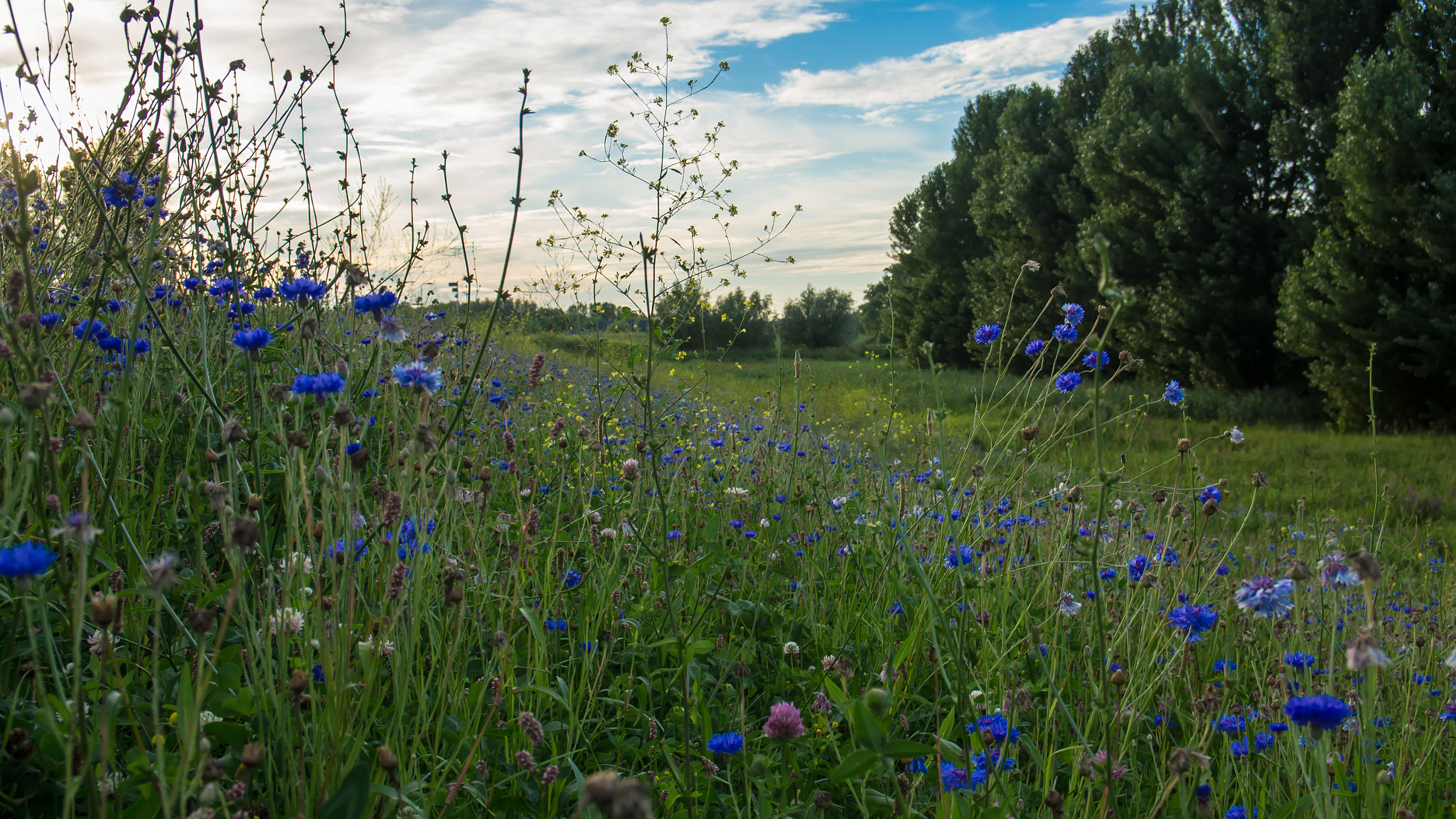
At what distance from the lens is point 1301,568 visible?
1.20 metres

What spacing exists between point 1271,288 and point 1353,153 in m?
3.99

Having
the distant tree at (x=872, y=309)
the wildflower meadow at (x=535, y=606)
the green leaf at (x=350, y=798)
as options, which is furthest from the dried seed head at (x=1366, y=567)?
the distant tree at (x=872, y=309)

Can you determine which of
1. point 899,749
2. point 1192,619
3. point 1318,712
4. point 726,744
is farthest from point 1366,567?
point 726,744

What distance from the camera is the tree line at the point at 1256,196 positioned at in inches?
402

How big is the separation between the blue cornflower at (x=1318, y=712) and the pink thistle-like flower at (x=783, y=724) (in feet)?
2.19

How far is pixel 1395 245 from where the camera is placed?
1057 cm

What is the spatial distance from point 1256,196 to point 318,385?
17565mm

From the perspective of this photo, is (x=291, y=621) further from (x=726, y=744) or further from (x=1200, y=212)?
(x=1200, y=212)

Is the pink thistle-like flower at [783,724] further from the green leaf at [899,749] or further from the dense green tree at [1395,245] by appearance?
the dense green tree at [1395,245]

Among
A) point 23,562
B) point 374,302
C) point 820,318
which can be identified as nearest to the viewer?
point 23,562

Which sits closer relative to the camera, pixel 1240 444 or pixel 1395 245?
pixel 1240 444

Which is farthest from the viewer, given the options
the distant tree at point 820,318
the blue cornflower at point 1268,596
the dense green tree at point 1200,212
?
the distant tree at point 820,318

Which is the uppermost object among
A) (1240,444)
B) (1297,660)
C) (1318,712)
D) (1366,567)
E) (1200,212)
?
(1200,212)

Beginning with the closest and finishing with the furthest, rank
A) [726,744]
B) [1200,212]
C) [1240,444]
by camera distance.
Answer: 1. [726,744]
2. [1240,444]
3. [1200,212]
